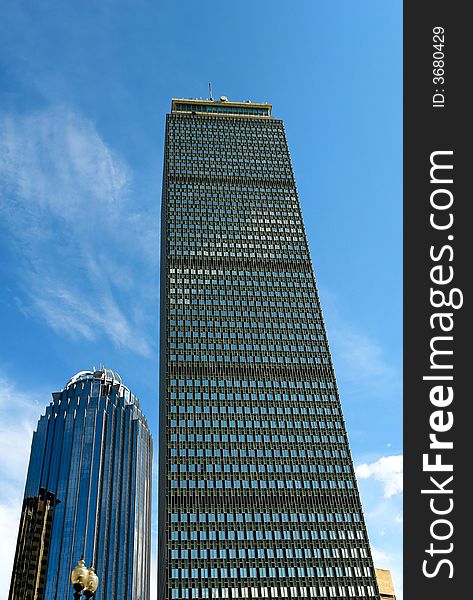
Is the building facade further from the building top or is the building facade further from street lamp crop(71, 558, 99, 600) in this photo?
street lamp crop(71, 558, 99, 600)

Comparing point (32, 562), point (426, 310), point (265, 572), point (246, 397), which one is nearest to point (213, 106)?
point (246, 397)

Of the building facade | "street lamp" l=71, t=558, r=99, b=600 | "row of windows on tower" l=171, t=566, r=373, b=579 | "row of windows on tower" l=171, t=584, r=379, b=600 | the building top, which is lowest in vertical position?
"street lamp" l=71, t=558, r=99, b=600

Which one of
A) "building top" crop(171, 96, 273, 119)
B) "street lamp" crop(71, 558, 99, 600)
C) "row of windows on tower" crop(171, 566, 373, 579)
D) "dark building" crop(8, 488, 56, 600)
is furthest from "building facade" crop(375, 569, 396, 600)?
"street lamp" crop(71, 558, 99, 600)

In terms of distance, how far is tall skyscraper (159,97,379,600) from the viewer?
375 ft

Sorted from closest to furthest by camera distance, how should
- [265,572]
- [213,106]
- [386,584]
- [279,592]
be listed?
1. [279,592]
2. [265,572]
3. [386,584]
4. [213,106]

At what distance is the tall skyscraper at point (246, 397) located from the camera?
11431 centimetres

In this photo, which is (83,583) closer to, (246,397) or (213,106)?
(246,397)

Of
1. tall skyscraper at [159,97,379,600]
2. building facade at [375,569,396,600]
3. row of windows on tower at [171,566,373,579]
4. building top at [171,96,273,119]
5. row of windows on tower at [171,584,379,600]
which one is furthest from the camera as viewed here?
building top at [171,96,273,119]

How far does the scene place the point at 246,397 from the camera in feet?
436

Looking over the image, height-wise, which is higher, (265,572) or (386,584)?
(386,584)

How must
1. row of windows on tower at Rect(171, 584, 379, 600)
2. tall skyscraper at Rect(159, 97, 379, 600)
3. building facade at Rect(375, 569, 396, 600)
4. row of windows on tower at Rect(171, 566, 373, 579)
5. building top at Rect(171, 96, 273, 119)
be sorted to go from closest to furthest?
row of windows on tower at Rect(171, 584, 379, 600) → row of windows on tower at Rect(171, 566, 373, 579) → tall skyscraper at Rect(159, 97, 379, 600) → building facade at Rect(375, 569, 396, 600) → building top at Rect(171, 96, 273, 119)

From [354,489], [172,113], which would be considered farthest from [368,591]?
[172,113]

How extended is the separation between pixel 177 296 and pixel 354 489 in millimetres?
53987

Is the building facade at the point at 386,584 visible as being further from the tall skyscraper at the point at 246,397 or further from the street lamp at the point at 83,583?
the street lamp at the point at 83,583
